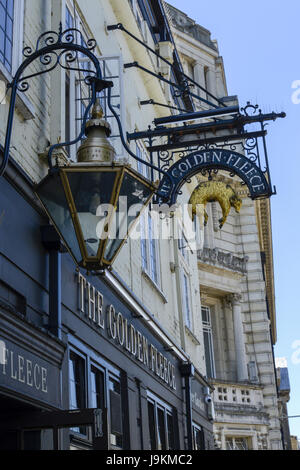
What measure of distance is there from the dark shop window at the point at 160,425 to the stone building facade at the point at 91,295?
0.09ft

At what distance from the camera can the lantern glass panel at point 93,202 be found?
5965mm

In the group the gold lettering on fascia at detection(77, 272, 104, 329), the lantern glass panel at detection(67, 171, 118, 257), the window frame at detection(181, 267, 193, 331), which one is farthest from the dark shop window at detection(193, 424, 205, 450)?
the lantern glass panel at detection(67, 171, 118, 257)

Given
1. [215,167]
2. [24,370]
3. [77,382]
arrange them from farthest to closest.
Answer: [215,167]
[77,382]
[24,370]

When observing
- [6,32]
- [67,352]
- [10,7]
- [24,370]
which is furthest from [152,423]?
[10,7]

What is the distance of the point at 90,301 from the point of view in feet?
33.3

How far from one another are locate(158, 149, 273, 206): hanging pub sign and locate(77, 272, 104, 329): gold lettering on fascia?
7.42 feet

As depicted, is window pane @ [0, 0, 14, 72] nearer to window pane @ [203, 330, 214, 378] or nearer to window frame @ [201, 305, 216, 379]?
window frame @ [201, 305, 216, 379]

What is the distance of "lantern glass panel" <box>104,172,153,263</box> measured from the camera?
609 cm

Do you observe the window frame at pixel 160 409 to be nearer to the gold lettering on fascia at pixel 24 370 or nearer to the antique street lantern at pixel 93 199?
the gold lettering on fascia at pixel 24 370

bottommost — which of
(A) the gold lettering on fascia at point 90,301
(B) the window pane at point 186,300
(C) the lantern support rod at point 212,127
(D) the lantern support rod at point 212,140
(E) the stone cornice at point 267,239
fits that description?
(A) the gold lettering on fascia at point 90,301

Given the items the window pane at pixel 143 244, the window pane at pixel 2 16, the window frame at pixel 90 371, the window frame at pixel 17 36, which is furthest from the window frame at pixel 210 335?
the window pane at pixel 2 16

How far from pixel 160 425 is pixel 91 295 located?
17.8 feet

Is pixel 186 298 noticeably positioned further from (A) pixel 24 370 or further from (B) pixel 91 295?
(A) pixel 24 370
